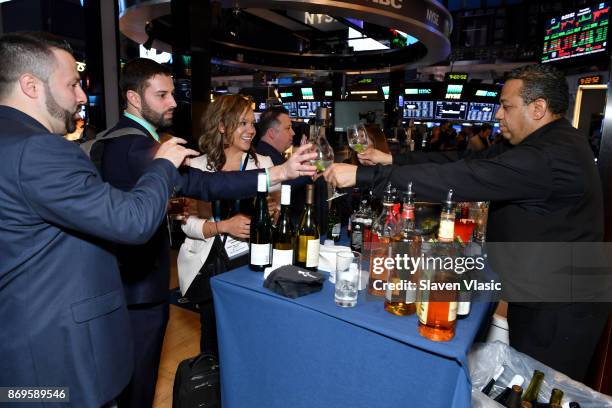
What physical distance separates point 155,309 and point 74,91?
1.13 metres

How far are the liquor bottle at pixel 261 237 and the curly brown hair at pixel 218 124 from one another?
2.46 ft

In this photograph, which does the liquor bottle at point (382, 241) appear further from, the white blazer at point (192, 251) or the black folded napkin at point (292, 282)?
the white blazer at point (192, 251)

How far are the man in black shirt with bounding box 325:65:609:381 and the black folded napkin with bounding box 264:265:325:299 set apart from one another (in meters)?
0.45

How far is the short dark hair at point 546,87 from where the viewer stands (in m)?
1.81

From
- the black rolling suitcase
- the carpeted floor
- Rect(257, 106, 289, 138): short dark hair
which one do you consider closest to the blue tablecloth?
the black rolling suitcase

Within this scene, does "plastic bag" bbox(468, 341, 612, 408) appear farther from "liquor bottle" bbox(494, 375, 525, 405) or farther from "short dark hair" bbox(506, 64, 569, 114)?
"short dark hair" bbox(506, 64, 569, 114)

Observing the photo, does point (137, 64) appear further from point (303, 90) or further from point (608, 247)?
point (303, 90)

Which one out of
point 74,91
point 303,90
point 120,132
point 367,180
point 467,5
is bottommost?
point 367,180

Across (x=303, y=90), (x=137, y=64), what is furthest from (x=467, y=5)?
(x=137, y=64)

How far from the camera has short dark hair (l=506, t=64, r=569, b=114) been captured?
1812 millimetres

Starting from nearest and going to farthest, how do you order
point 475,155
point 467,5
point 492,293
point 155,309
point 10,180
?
point 10,180
point 492,293
point 155,309
point 475,155
point 467,5

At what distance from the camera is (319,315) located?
1385mm

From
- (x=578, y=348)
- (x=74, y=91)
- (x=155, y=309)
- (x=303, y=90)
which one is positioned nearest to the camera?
(x=74, y=91)

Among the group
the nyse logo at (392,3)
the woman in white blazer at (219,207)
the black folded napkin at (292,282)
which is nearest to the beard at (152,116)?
the woman in white blazer at (219,207)
